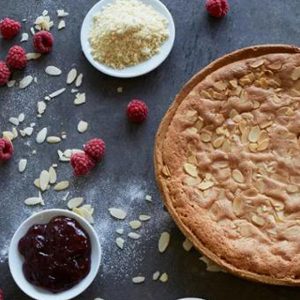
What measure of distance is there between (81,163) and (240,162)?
0.43 meters

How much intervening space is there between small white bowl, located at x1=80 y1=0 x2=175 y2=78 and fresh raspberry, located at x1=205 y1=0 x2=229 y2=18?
115 mm

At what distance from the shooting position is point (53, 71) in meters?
2.41

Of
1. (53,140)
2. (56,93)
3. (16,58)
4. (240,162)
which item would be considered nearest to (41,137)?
(53,140)

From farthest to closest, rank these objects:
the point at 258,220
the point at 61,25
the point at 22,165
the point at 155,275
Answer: the point at 61,25 < the point at 22,165 < the point at 155,275 < the point at 258,220

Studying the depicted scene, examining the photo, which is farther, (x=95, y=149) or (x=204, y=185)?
(x=95, y=149)

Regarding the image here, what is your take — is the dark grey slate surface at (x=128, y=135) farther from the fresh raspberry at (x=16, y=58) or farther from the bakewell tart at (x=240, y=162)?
the bakewell tart at (x=240, y=162)

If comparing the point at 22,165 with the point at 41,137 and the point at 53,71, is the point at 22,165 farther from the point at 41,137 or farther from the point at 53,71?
the point at 53,71

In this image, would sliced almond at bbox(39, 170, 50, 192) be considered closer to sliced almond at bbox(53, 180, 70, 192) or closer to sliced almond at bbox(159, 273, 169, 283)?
sliced almond at bbox(53, 180, 70, 192)

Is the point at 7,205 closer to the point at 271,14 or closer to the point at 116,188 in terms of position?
the point at 116,188

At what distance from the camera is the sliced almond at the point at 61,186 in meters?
2.30

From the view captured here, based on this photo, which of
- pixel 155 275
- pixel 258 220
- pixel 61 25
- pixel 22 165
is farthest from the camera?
pixel 61 25

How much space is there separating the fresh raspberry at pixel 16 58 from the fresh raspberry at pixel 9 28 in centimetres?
5

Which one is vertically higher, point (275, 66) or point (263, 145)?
point (275, 66)

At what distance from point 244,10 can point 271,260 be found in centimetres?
78
